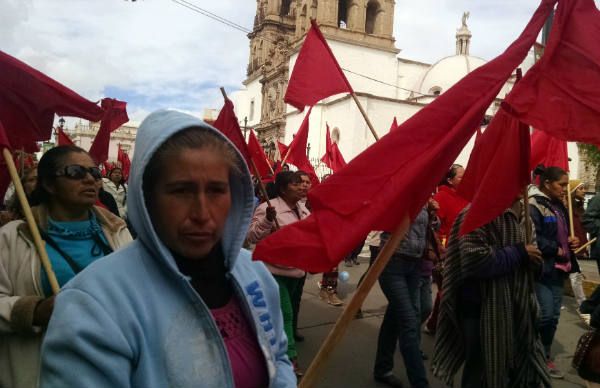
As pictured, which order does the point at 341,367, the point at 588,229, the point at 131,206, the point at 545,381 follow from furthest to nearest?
the point at 588,229 < the point at 341,367 < the point at 545,381 < the point at 131,206

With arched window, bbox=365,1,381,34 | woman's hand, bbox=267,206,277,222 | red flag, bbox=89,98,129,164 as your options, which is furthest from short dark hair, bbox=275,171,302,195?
arched window, bbox=365,1,381,34

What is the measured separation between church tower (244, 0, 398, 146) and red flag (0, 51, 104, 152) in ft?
98.3

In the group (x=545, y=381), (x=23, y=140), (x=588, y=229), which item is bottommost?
(x=545, y=381)

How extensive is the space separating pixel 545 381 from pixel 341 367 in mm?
2282

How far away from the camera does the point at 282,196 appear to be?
5.15m

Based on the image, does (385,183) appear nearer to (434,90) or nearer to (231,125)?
(231,125)

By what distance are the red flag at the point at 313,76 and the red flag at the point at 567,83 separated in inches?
143

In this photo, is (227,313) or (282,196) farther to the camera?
(282,196)

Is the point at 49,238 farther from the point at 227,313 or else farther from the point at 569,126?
the point at 569,126

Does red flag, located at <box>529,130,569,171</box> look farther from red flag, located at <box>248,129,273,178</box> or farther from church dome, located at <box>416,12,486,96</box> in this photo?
church dome, located at <box>416,12,486,96</box>

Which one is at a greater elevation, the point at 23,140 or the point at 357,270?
the point at 23,140

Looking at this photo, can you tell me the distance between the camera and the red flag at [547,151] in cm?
555

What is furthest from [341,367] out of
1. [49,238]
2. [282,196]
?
[49,238]

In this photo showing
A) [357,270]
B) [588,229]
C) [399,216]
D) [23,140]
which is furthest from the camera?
[357,270]
